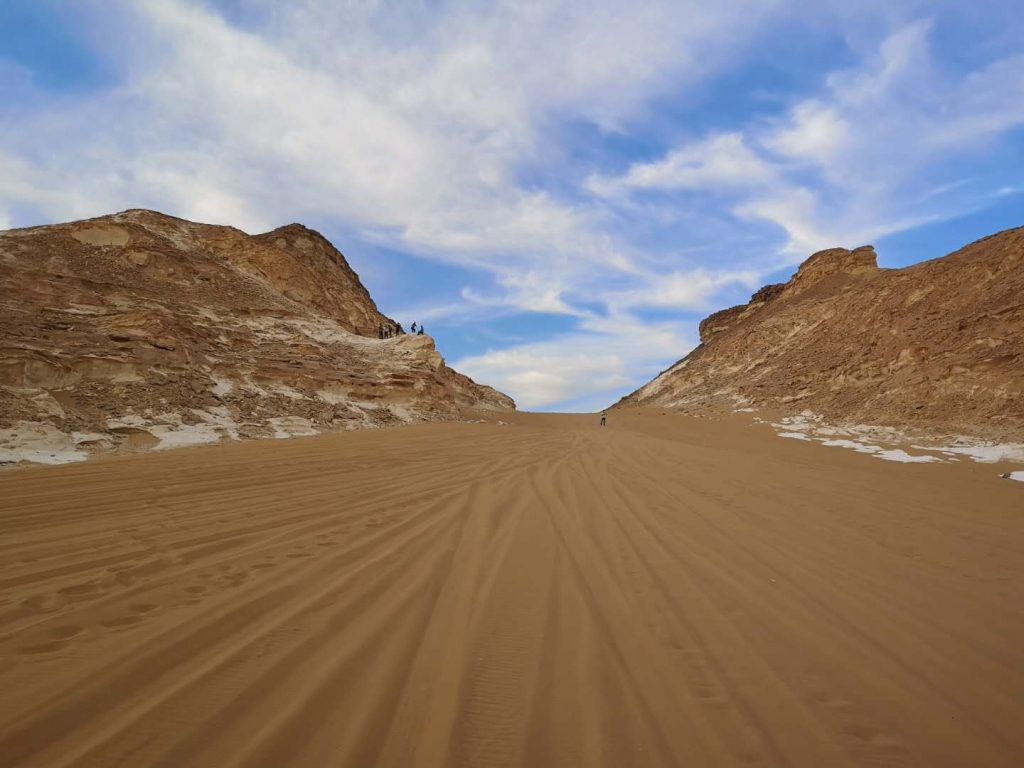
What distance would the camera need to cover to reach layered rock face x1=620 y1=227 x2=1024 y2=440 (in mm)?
13375

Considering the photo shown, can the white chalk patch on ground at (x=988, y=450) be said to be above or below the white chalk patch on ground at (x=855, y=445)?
below

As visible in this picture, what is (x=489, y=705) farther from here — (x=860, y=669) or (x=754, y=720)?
(x=860, y=669)

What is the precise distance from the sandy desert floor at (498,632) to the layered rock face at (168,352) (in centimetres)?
489

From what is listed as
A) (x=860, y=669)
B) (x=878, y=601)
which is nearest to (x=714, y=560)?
(x=878, y=601)

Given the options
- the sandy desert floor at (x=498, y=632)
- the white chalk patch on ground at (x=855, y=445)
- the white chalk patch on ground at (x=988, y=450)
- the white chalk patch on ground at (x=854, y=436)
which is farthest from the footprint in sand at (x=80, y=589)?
the white chalk patch on ground at (x=855, y=445)

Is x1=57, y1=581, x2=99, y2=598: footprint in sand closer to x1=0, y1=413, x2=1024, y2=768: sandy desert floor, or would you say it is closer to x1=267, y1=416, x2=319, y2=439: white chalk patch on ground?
x1=0, y1=413, x2=1024, y2=768: sandy desert floor

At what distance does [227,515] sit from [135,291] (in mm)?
15638

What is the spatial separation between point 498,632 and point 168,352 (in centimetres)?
1388

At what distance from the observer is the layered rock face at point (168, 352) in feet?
32.2

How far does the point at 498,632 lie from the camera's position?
2.73 m

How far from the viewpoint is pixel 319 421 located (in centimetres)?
1403

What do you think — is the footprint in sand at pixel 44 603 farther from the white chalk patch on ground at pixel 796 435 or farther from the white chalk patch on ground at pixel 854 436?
the white chalk patch on ground at pixel 796 435

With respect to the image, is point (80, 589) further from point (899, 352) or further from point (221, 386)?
point (899, 352)

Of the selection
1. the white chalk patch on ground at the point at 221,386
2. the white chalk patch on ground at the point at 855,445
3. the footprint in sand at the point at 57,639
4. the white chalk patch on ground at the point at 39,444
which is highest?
the white chalk patch on ground at the point at 221,386
